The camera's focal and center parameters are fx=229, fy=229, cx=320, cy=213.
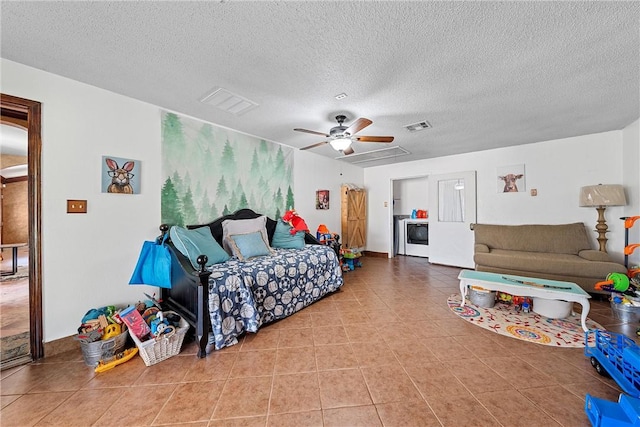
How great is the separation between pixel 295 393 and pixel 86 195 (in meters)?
2.48

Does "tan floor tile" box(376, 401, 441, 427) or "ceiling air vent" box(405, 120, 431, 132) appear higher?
"ceiling air vent" box(405, 120, 431, 132)

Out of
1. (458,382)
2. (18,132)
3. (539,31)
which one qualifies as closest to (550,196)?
→ (539,31)

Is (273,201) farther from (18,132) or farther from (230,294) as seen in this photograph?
(18,132)

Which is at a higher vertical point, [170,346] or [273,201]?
[273,201]

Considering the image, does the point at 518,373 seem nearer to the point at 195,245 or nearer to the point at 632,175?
the point at 195,245

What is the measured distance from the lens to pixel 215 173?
124 inches

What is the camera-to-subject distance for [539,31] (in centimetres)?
150

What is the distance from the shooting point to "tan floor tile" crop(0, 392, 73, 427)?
131 centimetres

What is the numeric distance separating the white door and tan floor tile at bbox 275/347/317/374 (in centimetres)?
408

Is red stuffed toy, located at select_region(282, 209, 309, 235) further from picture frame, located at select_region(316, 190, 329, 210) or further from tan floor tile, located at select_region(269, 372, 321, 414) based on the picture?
tan floor tile, located at select_region(269, 372, 321, 414)

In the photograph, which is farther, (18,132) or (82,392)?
(18,132)

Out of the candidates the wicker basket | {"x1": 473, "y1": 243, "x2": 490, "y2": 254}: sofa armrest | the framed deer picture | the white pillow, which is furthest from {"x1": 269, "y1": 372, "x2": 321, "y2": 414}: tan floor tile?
the framed deer picture

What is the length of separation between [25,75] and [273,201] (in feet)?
9.07

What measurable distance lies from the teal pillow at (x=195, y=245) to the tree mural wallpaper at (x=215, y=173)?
390 mm
